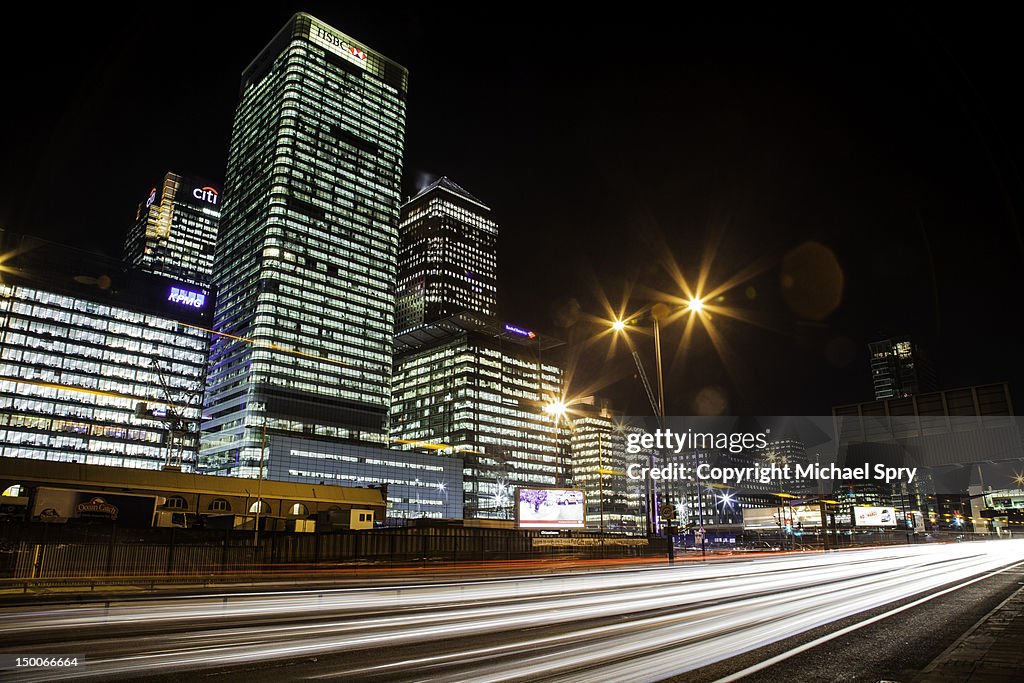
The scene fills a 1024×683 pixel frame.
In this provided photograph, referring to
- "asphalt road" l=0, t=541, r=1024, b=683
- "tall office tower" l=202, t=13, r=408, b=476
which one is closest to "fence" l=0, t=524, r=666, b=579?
"asphalt road" l=0, t=541, r=1024, b=683

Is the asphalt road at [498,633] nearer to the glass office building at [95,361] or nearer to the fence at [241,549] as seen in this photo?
the fence at [241,549]

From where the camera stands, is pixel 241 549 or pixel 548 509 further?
pixel 548 509

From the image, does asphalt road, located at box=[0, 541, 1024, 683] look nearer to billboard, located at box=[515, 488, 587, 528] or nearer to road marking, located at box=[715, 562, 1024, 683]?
road marking, located at box=[715, 562, 1024, 683]

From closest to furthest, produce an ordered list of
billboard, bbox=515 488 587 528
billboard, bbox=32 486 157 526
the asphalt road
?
the asphalt road → billboard, bbox=515 488 587 528 → billboard, bbox=32 486 157 526

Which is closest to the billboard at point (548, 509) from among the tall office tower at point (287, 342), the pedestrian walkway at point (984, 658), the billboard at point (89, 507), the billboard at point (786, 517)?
the pedestrian walkway at point (984, 658)

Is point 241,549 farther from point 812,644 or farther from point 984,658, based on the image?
point 984,658

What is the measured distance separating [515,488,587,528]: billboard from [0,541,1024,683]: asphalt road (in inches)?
785

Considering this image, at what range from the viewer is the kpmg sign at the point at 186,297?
172m

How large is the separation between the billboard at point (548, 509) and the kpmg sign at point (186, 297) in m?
160

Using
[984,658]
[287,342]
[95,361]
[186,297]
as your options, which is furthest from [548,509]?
[186,297]

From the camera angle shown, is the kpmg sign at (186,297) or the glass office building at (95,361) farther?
the kpmg sign at (186,297)

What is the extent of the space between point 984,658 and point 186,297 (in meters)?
192

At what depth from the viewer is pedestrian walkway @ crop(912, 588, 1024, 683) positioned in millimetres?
7418

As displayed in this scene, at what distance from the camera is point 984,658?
343 inches
